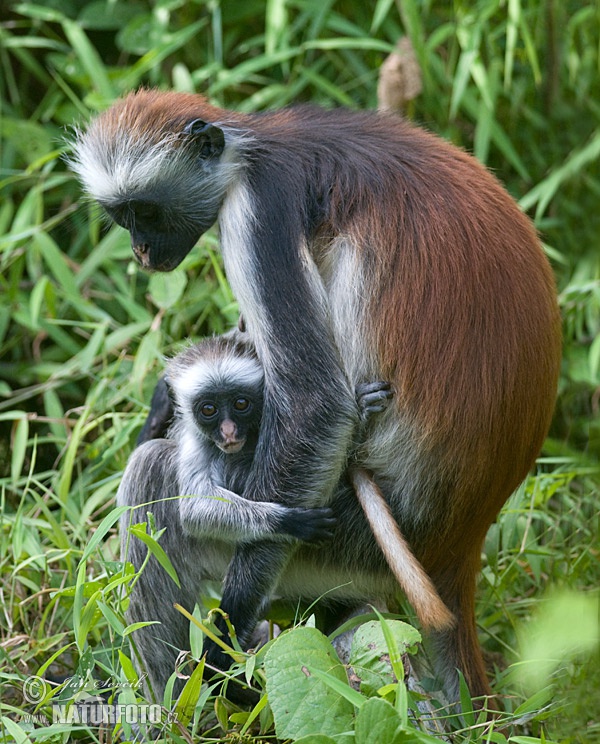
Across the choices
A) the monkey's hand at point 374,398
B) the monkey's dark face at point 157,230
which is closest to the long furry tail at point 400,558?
the monkey's hand at point 374,398

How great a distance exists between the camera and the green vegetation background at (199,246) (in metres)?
5.22

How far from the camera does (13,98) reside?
8.41 metres

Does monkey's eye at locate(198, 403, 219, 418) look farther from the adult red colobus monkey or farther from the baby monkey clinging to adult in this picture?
the adult red colobus monkey

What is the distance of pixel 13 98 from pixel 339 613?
5.66 meters

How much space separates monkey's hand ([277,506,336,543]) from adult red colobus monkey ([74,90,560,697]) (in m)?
0.08

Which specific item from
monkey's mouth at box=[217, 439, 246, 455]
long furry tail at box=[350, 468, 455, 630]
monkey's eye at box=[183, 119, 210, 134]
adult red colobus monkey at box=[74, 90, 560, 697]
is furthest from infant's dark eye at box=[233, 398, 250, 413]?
monkey's eye at box=[183, 119, 210, 134]

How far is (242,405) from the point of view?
14.7 feet

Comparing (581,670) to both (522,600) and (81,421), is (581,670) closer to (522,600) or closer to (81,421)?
(522,600)

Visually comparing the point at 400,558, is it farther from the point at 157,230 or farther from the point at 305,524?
the point at 157,230

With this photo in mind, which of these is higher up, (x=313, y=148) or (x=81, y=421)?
(x=313, y=148)

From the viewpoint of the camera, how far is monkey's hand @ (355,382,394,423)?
161 inches

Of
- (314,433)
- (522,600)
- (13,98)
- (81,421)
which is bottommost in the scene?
(522,600)

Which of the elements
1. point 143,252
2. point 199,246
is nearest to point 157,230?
point 143,252

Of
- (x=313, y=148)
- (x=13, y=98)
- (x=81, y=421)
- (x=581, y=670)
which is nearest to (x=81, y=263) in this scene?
(x=13, y=98)
